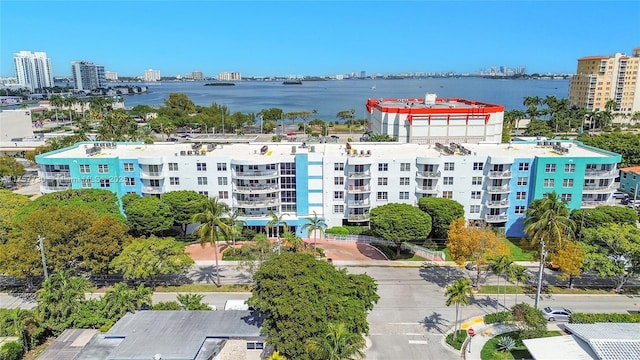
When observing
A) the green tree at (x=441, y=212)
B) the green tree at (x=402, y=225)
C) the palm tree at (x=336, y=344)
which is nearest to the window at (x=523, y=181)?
the green tree at (x=441, y=212)

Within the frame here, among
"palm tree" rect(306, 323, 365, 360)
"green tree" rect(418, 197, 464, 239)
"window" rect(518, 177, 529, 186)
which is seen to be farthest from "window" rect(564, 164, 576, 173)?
"palm tree" rect(306, 323, 365, 360)

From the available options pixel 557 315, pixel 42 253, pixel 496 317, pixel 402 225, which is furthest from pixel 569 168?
pixel 42 253

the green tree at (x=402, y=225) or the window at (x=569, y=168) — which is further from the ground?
the window at (x=569, y=168)

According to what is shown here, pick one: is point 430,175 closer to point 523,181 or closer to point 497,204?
point 497,204

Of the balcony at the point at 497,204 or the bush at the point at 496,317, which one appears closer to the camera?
the bush at the point at 496,317

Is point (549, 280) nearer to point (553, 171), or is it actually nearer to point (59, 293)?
point (553, 171)

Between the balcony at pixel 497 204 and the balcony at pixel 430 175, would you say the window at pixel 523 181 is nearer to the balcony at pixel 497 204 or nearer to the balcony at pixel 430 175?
the balcony at pixel 497 204

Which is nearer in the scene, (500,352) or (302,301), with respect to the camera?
(302,301)
